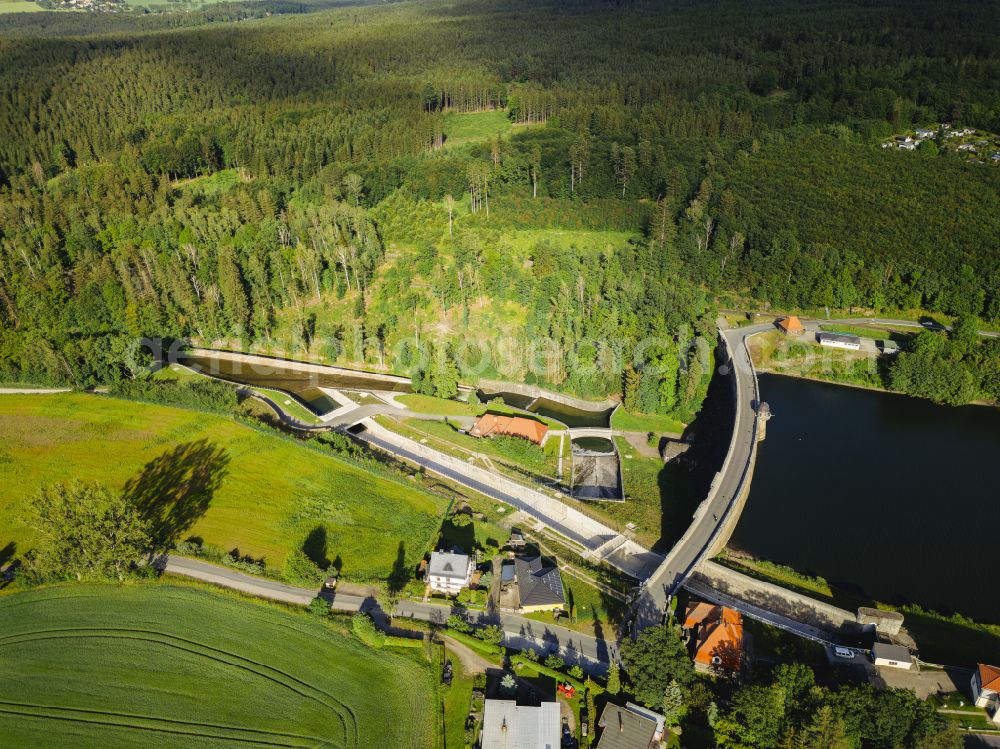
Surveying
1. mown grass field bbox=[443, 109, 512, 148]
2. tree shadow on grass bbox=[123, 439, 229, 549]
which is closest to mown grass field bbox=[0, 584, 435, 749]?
tree shadow on grass bbox=[123, 439, 229, 549]

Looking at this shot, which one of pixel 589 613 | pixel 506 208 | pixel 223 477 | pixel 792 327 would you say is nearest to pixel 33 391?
pixel 223 477

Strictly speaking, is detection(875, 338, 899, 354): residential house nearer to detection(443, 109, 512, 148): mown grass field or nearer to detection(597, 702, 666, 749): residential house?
detection(597, 702, 666, 749): residential house

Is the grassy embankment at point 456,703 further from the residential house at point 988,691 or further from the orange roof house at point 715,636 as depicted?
the residential house at point 988,691

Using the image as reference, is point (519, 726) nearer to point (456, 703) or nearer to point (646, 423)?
point (456, 703)

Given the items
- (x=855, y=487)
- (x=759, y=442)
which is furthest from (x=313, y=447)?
(x=855, y=487)

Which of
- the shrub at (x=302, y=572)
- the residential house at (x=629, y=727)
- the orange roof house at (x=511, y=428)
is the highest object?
the orange roof house at (x=511, y=428)

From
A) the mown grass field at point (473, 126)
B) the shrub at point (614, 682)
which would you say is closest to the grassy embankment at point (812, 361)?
the shrub at point (614, 682)
